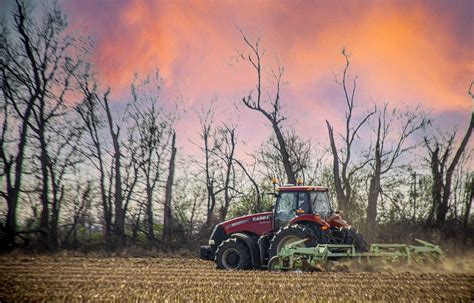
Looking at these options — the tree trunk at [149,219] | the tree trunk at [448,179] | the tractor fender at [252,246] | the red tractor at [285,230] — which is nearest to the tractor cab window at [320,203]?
the red tractor at [285,230]

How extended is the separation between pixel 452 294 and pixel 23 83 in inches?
595

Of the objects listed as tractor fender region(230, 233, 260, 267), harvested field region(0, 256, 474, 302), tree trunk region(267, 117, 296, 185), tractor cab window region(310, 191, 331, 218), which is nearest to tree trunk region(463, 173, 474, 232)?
tree trunk region(267, 117, 296, 185)

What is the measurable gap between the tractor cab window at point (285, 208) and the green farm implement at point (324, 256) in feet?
3.39

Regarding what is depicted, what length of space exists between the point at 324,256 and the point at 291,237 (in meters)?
0.87

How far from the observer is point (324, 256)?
9898 mm

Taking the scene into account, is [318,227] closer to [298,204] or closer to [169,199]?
[298,204]

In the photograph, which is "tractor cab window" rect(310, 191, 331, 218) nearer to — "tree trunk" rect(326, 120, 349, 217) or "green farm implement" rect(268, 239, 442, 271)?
Answer: "green farm implement" rect(268, 239, 442, 271)

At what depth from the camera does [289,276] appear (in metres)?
9.09

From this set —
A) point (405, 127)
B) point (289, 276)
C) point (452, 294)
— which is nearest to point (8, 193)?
point (289, 276)

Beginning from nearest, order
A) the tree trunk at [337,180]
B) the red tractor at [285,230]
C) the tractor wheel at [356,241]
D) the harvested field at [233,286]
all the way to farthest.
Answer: the harvested field at [233,286] → the red tractor at [285,230] → the tractor wheel at [356,241] → the tree trunk at [337,180]

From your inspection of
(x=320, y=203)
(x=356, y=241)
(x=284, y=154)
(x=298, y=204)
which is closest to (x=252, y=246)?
(x=298, y=204)

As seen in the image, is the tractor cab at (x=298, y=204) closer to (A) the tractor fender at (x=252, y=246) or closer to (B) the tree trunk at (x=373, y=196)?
(A) the tractor fender at (x=252, y=246)

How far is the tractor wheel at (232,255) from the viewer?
441 inches

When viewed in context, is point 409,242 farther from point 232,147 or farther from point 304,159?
point 232,147
